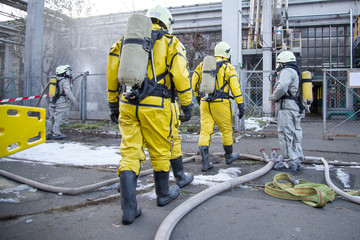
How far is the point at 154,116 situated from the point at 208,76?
199cm

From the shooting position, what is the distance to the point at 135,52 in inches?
90.0

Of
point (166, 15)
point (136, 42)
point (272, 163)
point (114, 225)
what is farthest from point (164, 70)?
point (272, 163)

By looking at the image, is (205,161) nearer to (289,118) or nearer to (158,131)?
(289,118)

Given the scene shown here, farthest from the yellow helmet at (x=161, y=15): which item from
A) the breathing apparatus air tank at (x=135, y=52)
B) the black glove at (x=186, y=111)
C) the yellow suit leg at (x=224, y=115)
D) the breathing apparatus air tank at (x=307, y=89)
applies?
the breathing apparatus air tank at (x=307, y=89)

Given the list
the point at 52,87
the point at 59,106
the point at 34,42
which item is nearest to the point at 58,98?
the point at 59,106

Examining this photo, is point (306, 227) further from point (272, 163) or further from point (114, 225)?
point (272, 163)

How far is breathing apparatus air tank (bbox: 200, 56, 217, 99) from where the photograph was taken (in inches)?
163

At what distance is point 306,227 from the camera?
218cm

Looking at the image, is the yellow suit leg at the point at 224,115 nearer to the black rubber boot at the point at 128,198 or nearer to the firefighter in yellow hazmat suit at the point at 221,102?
the firefighter in yellow hazmat suit at the point at 221,102

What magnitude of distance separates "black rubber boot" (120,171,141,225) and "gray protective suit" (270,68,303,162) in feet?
9.37

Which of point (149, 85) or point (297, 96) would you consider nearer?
point (149, 85)

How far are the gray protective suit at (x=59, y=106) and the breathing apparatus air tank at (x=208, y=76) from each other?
190 inches

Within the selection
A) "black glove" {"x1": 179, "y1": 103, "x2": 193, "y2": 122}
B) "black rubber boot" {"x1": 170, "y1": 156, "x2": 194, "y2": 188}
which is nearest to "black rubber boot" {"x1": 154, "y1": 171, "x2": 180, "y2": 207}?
"black rubber boot" {"x1": 170, "y1": 156, "x2": 194, "y2": 188}

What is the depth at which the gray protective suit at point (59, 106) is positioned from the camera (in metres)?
7.50
